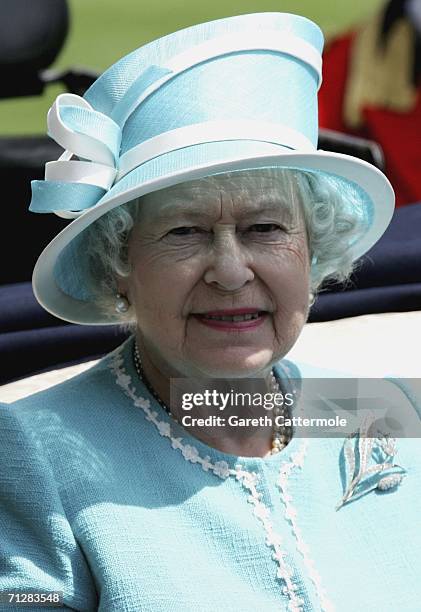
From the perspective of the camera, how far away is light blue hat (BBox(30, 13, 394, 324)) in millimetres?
1946

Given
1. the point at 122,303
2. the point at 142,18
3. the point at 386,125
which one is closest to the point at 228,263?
the point at 122,303

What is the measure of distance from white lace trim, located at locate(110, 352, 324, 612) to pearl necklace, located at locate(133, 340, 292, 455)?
0.08ft

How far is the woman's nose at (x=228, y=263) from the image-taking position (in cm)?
198

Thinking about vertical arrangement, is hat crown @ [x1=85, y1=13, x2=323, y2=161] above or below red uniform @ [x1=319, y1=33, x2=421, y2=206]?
below

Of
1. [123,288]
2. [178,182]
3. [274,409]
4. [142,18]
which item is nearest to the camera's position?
[178,182]

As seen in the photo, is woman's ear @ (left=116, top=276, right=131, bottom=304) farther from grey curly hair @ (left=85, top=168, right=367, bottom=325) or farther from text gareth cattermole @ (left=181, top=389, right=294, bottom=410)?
text gareth cattermole @ (left=181, top=389, right=294, bottom=410)

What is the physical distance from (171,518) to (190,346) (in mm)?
282

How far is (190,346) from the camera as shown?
2.04 m

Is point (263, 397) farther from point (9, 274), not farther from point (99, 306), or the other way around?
point (9, 274)

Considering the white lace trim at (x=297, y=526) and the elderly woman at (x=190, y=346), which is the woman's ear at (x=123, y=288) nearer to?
the elderly woman at (x=190, y=346)

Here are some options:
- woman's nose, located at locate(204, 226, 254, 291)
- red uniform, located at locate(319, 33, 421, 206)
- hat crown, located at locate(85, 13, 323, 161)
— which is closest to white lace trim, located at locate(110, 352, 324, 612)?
woman's nose, located at locate(204, 226, 254, 291)

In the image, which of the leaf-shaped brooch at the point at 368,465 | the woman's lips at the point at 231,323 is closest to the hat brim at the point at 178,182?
the woman's lips at the point at 231,323

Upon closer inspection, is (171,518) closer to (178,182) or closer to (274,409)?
(274,409)

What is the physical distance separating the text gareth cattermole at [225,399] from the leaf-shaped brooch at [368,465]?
0.55 feet
